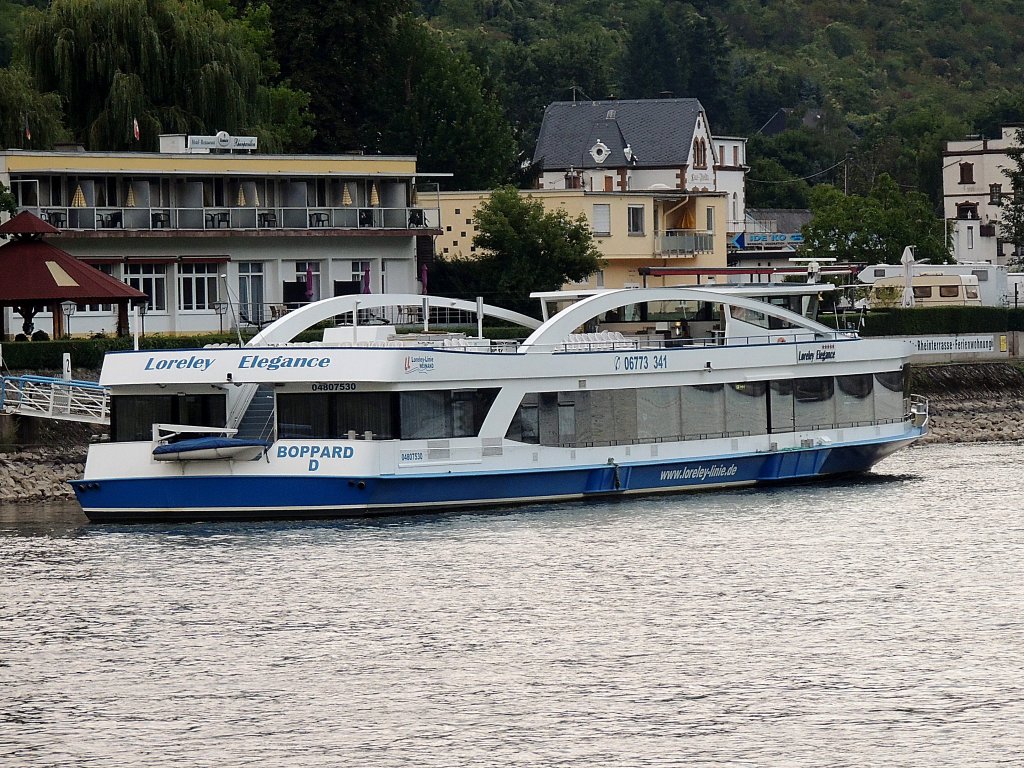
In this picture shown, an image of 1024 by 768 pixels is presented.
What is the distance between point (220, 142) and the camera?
68750mm

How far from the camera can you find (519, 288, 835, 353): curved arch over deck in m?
45.5

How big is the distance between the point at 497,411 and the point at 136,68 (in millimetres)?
32709

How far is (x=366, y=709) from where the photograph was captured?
27.5 metres

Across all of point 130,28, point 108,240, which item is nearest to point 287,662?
point 108,240

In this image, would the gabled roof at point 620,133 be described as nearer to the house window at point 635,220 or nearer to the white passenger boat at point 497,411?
the house window at point 635,220

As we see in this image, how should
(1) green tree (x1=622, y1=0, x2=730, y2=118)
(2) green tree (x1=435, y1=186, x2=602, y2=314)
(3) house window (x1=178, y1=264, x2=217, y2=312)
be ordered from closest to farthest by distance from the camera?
(3) house window (x1=178, y1=264, x2=217, y2=312), (2) green tree (x1=435, y1=186, x2=602, y2=314), (1) green tree (x1=622, y1=0, x2=730, y2=118)

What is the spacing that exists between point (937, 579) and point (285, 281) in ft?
123

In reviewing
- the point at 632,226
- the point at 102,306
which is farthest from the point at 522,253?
the point at 102,306

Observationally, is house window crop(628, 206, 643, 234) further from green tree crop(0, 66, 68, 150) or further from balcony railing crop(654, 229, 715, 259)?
green tree crop(0, 66, 68, 150)

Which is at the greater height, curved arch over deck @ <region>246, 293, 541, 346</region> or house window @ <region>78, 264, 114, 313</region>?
house window @ <region>78, 264, 114, 313</region>

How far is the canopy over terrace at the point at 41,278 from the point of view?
56.2 meters

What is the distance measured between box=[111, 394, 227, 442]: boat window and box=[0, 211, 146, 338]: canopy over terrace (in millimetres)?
13902

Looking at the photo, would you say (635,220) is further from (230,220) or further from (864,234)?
(230,220)

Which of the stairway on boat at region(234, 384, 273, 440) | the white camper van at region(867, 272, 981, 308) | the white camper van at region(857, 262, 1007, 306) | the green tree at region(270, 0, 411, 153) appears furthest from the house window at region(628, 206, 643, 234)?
the stairway on boat at region(234, 384, 273, 440)
